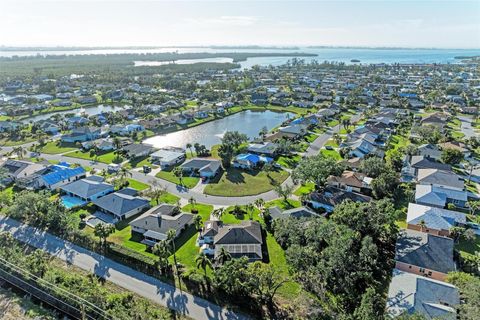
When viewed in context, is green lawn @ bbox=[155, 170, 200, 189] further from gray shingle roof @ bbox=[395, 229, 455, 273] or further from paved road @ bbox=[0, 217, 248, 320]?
gray shingle roof @ bbox=[395, 229, 455, 273]

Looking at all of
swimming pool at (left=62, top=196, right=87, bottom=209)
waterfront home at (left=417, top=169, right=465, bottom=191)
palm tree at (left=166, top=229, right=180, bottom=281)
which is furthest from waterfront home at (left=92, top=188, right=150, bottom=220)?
waterfront home at (left=417, top=169, right=465, bottom=191)

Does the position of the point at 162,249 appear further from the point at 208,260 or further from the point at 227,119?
the point at 227,119

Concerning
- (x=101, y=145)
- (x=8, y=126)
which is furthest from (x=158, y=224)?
(x=8, y=126)

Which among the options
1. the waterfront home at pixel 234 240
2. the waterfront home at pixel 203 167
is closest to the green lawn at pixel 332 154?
the waterfront home at pixel 203 167

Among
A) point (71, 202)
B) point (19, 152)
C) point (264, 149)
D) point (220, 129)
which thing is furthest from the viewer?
point (220, 129)

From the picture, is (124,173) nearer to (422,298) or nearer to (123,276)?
(123,276)
